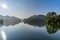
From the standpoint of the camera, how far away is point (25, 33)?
4.89 feet

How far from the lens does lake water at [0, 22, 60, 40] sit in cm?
147

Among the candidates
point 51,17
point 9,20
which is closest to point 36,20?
point 51,17

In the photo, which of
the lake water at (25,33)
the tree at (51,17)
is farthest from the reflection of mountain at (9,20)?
the tree at (51,17)

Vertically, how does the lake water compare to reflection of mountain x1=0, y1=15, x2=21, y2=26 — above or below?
below

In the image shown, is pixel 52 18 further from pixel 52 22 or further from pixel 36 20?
pixel 36 20

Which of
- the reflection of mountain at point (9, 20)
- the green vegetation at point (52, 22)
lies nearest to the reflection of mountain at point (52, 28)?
the green vegetation at point (52, 22)

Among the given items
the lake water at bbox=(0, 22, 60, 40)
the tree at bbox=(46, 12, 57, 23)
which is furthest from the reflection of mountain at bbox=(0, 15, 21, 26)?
the tree at bbox=(46, 12, 57, 23)

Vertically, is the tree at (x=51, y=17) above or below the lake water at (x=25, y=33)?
above

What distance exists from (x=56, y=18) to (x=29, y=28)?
1.26ft

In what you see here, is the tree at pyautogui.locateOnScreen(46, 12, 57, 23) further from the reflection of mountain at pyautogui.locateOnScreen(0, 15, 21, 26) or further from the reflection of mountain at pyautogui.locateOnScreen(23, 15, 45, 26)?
the reflection of mountain at pyautogui.locateOnScreen(0, 15, 21, 26)

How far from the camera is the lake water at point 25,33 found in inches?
57.7

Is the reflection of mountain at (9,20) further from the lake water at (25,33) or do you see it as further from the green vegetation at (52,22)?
the green vegetation at (52,22)

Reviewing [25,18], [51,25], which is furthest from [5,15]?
[51,25]

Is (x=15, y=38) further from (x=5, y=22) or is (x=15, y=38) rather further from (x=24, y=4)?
(x=24, y=4)
